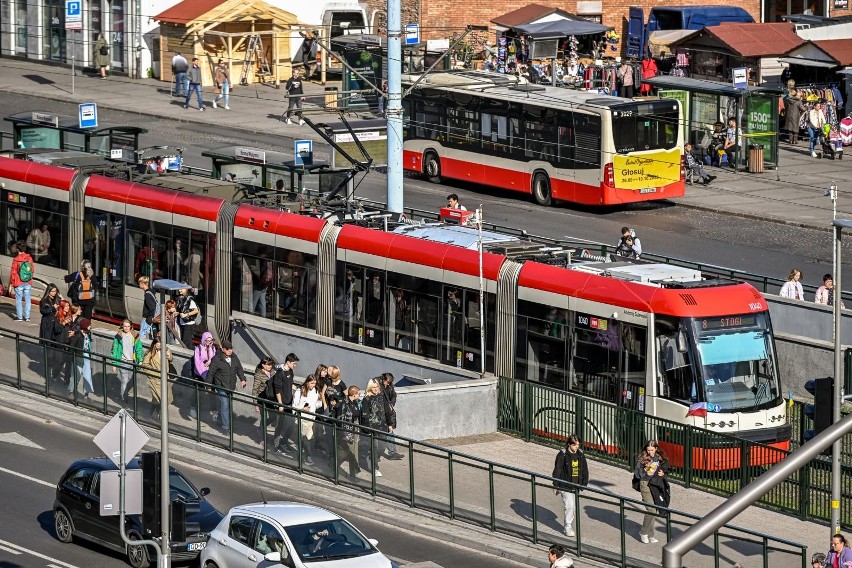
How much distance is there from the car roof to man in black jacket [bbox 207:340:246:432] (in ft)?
21.4

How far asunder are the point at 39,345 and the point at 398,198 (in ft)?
28.0

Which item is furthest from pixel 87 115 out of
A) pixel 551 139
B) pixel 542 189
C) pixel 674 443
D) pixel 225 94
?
pixel 674 443

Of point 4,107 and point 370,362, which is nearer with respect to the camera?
point 370,362

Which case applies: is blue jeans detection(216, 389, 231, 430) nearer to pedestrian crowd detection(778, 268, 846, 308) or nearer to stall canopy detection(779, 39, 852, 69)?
pedestrian crowd detection(778, 268, 846, 308)

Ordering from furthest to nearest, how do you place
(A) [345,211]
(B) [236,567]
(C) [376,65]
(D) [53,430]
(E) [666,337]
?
(C) [376,65] < (A) [345,211] < (D) [53,430] < (E) [666,337] < (B) [236,567]

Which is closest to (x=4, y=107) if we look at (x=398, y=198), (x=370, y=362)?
(x=398, y=198)

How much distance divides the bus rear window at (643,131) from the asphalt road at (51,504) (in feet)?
63.1

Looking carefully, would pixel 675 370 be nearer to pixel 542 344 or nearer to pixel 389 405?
pixel 542 344

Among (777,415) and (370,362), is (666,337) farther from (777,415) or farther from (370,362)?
(370,362)

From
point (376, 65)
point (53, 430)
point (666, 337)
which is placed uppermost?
point (376, 65)

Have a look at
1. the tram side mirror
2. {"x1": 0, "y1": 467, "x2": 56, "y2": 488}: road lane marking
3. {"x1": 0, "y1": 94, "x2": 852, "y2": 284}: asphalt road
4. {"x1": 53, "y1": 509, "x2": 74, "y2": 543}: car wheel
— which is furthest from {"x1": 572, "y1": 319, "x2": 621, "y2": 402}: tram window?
{"x1": 0, "y1": 94, "x2": 852, "y2": 284}: asphalt road

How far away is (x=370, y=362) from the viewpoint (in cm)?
2811

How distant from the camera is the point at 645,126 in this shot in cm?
4209

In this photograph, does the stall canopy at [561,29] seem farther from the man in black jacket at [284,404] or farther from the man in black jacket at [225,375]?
the man in black jacket at [284,404]
